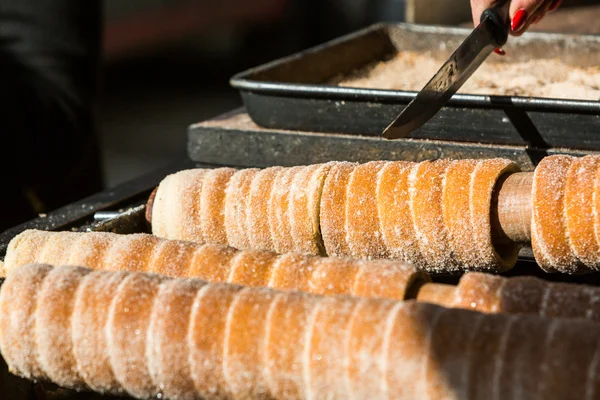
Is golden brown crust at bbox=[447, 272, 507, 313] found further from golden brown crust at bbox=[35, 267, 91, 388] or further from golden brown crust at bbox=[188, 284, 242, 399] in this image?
golden brown crust at bbox=[35, 267, 91, 388]

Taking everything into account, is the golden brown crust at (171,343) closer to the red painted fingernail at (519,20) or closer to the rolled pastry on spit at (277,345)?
the rolled pastry on spit at (277,345)

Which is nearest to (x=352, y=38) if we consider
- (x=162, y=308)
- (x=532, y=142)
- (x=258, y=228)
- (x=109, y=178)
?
(x=532, y=142)

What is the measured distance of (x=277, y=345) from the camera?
118cm

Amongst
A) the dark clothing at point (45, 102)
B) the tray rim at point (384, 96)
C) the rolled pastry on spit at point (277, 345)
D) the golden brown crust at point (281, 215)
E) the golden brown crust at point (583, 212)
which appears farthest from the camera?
the dark clothing at point (45, 102)

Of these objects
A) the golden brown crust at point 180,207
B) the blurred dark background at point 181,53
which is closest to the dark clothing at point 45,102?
the golden brown crust at point 180,207

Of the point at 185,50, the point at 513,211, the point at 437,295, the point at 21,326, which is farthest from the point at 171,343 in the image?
the point at 185,50

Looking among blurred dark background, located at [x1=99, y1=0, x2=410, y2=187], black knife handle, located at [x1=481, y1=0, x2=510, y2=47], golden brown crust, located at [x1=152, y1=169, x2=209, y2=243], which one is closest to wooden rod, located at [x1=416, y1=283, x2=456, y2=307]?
golden brown crust, located at [x1=152, y1=169, x2=209, y2=243]

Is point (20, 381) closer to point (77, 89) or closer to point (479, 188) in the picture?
point (479, 188)

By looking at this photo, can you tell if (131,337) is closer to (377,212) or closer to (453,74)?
(377,212)

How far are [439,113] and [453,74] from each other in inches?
4.5

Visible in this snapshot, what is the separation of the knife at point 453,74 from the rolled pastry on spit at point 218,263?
1.85 feet

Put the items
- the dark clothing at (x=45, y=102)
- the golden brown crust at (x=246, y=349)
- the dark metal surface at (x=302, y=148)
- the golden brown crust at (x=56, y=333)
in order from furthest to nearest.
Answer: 1. the dark clothing at (x=45, y=102)
2. the dark metal surface at (x=302, y=148)
3. the golden brown crust at (x=56, y=333)
4. the golden brown crust at (x=246, y=349)

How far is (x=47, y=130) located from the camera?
3.14 metres

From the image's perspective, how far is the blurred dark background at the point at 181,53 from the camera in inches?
268
